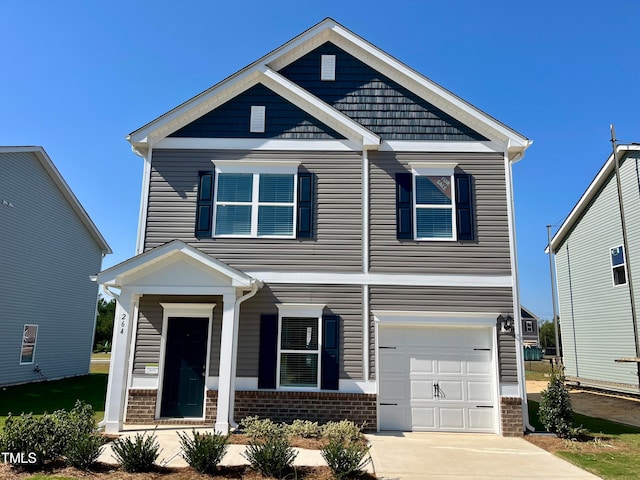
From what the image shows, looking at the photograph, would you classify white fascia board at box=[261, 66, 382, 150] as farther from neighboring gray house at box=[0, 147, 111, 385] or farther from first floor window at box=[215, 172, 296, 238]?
neighboring gray house at box=[0, 147, 111, 385]

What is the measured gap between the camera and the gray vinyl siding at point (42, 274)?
16.0m

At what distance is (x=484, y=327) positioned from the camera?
1031 centimetres

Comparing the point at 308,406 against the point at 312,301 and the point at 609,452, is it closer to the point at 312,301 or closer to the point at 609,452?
the point at 312,301

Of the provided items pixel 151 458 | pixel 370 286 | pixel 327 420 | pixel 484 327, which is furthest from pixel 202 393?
pixel 484 327

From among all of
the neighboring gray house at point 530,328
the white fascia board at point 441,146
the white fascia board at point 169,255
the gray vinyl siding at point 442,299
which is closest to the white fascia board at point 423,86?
the white fascia board at point 441,146

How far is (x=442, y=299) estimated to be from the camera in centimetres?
1035

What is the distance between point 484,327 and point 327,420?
390cm

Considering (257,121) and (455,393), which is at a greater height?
(257,121)

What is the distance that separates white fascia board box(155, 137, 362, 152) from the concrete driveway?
629 cm

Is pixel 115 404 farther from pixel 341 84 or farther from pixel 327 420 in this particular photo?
pixel 341 84

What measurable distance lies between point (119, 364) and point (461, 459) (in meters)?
6.50

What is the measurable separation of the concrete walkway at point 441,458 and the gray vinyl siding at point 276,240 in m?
3.68

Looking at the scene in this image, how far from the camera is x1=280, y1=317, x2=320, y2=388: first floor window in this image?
10.0 m

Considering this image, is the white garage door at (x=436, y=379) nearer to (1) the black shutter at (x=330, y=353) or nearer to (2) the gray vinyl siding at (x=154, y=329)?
(1) the black shutter at (x=330, y=353)
